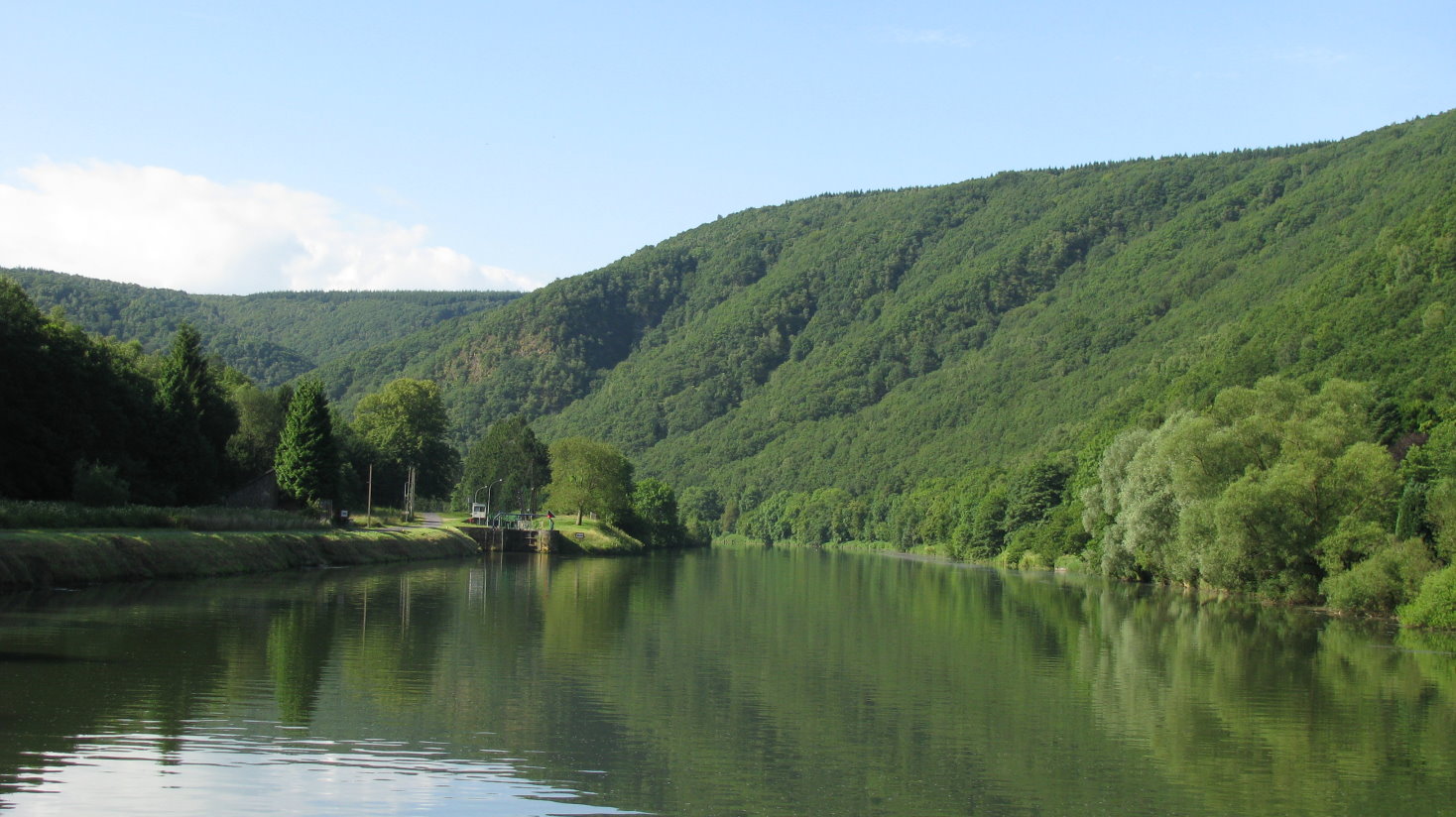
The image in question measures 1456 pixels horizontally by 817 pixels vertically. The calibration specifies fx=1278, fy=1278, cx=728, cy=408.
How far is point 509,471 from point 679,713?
365ft

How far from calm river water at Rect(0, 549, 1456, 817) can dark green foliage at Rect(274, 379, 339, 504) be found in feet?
120

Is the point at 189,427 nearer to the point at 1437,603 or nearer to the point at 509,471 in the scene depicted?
the point at 509,471

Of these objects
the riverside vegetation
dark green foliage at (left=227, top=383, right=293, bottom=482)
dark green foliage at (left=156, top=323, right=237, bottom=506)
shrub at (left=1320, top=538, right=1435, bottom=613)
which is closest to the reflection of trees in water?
shrub at (left=1320, top=538, right=1435, bottom=613)

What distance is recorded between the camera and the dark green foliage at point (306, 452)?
76625 mm

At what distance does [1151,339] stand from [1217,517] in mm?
105862

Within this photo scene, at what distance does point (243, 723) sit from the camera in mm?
18484

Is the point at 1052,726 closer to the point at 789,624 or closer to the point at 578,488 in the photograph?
the point at 789,624

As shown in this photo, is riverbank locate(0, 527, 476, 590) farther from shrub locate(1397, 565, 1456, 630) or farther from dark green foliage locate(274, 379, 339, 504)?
shrub locate(1397, 565, 1456, 630)

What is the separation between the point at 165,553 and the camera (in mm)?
44625

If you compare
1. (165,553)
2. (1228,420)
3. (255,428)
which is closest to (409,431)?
(255,428)

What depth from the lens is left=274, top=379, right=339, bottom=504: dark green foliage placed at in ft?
251

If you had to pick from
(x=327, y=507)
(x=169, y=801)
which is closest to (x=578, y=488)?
(x=327, y=507)

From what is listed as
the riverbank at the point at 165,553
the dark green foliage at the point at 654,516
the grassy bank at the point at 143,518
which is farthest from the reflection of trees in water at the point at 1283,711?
the dark green foliage at the point at 654,516

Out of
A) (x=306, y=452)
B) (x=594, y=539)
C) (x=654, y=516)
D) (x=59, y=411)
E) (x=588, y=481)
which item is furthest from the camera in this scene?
(x=654, y=516)
